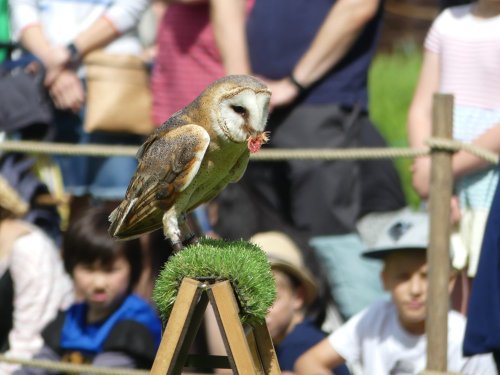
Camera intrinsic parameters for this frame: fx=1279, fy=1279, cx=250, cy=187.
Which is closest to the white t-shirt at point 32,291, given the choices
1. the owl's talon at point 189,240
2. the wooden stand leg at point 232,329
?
the owl's talon at point 189,240

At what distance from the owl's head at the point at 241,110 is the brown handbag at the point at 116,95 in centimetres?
248

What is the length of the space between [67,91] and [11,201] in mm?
736

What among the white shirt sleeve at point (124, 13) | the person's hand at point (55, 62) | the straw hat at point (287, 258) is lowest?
the straw hat at point (287, 258)

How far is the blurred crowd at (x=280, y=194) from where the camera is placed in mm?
4641

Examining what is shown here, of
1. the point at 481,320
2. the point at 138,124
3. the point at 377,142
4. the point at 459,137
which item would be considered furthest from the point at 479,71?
the point at 138,124

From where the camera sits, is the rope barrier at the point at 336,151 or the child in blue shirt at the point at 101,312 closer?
the rope barrier at the point at 336,151

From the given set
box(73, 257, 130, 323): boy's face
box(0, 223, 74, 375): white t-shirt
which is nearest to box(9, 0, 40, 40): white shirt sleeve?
box(0, 223, 74, 375): white t-shirt

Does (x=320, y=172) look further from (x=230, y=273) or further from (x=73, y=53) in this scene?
(x=230, y=273)

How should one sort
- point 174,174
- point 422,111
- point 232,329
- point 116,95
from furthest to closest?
point 116,95, point 422,111, point 174,174, point 232,329

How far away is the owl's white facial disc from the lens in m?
3.19

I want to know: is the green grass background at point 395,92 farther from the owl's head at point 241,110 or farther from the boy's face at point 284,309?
the owl's head at point 241,110

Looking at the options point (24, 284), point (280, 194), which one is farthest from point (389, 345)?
point (24, 284)

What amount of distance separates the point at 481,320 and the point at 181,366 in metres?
1.29

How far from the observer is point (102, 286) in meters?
4.96
